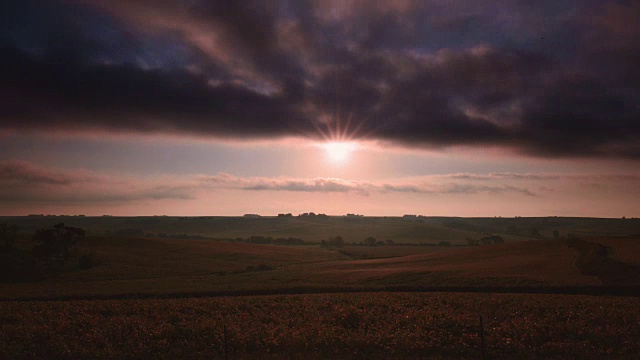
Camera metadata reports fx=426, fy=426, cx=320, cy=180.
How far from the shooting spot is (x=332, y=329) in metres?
24.5

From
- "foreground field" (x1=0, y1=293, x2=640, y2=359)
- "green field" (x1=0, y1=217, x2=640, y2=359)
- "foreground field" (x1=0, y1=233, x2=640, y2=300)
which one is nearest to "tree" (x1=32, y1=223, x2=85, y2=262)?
"foreground field" (x1=0, y1=233, x2=640, y2=300)

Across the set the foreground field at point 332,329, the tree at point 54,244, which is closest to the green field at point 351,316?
the foreground field at point 332,329

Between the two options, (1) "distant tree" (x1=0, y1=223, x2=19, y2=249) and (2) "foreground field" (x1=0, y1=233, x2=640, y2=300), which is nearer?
(2) "foreground field" (x1=0, y1=233, x2=640, y2=300)

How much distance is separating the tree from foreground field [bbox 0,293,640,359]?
156ft

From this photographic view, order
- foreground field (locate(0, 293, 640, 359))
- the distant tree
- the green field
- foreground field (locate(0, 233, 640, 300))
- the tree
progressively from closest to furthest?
foreground field (locate(0, 293, 640, 359)), the green field, foreground field (locate(0, 233, 640, 300)), the tree, the distant tree

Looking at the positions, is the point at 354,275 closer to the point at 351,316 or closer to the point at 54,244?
the point at 351,316

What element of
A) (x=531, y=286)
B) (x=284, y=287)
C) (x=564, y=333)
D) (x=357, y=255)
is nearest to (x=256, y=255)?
(x=357, y=255)

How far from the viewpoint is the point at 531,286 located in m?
42.2

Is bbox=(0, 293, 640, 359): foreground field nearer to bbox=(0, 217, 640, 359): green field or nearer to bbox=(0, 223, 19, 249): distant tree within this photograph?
bbox=(0, 217, 640, 359): green field

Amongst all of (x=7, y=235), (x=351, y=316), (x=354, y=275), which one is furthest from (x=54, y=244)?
(x=351, y=316)

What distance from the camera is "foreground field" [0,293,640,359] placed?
20641mm

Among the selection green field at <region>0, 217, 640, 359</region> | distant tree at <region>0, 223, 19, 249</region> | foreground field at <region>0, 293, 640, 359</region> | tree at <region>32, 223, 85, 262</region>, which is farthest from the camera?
distant tree at <region>0, 223, 19, 249</region>

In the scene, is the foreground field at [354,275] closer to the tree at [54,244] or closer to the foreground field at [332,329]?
the tree at [54,244]

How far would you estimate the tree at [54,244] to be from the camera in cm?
7544
